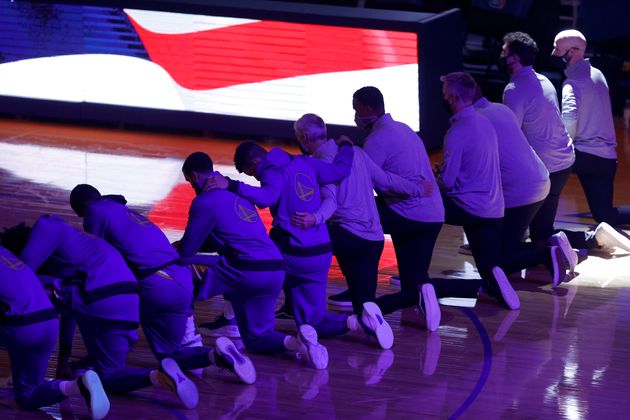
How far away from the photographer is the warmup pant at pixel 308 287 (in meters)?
6.82

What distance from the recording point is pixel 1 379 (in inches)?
246

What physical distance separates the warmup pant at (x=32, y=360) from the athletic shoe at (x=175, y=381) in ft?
1.58

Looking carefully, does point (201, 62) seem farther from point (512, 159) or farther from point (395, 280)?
point (512, 159)

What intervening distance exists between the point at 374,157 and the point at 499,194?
101 cm

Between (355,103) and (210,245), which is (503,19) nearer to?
(355,103)

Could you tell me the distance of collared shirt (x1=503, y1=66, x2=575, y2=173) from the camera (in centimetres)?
873

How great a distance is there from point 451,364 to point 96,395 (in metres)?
2.23

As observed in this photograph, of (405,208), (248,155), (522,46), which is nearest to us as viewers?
(248,155)

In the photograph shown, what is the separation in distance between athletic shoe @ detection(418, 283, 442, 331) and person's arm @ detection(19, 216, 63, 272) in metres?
2.53

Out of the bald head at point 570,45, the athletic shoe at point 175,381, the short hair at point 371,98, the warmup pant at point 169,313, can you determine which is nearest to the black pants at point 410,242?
the short hair at point 371,98

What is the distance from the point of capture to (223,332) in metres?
7.25

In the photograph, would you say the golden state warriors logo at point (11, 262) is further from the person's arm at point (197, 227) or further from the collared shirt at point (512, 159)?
the collared shirt at point (512, 159)

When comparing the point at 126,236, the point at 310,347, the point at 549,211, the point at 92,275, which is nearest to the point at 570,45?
the point at 549,211

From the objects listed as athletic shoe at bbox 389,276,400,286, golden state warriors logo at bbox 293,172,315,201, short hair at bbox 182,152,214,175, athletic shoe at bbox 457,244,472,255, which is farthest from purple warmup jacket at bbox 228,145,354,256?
athletic shoe at bbox 457,244,472,255
